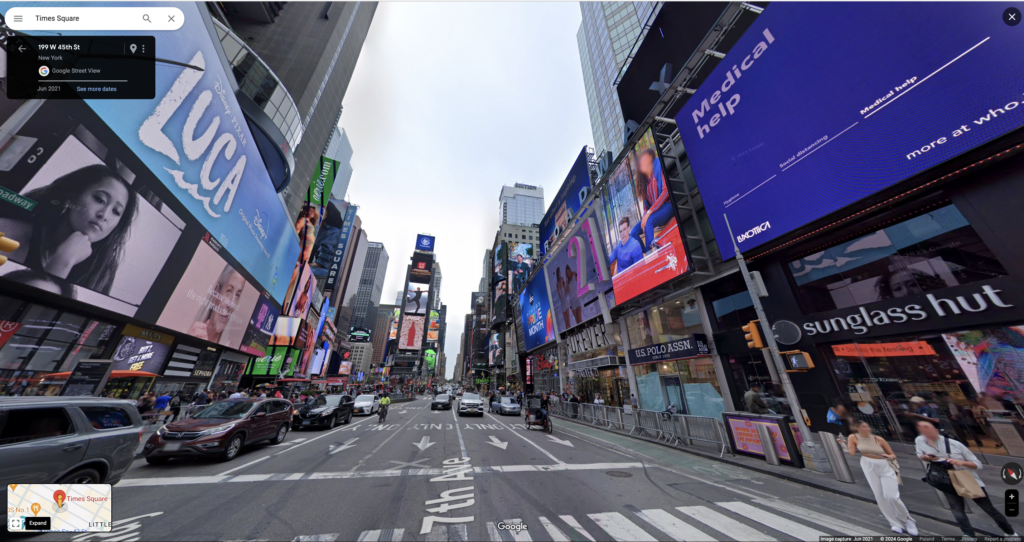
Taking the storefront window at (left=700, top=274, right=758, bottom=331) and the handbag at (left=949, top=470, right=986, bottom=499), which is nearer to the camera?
the handbag at (left=949, top=470, right=986, bottom=499)

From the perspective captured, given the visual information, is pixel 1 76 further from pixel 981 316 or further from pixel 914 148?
A: pixel 981 316

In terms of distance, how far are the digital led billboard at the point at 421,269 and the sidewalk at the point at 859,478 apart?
102 metres

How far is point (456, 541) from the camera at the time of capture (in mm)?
4016

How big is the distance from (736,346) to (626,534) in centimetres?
1288

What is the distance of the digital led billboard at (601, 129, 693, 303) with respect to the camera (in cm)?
1566

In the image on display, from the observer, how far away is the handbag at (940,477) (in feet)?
14.5

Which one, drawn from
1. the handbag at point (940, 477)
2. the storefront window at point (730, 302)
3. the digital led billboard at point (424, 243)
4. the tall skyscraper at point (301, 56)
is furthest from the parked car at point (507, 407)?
the digital led billboard at point (424, 243)

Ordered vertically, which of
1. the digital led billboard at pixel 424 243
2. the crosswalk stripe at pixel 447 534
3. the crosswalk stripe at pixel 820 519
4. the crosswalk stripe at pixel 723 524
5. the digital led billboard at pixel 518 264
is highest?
the digital led billboard at pixel 424 243

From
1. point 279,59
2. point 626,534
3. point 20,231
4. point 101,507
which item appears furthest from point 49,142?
point 279,59

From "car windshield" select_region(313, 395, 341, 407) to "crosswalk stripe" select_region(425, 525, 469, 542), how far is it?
14.4 metres

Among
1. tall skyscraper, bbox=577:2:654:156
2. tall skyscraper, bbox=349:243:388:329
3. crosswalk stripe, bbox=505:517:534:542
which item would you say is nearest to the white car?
crosswalk stripe, bbox=505:517:534:542

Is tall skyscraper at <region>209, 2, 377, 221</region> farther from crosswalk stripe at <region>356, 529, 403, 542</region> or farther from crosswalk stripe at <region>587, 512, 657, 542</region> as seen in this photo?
crosswalk stripe at <region>587, 512, 657, 542</region>

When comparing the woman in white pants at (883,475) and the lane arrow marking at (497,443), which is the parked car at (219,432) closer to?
the lane arrow marking at (497,443)

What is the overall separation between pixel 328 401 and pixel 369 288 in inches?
6827
